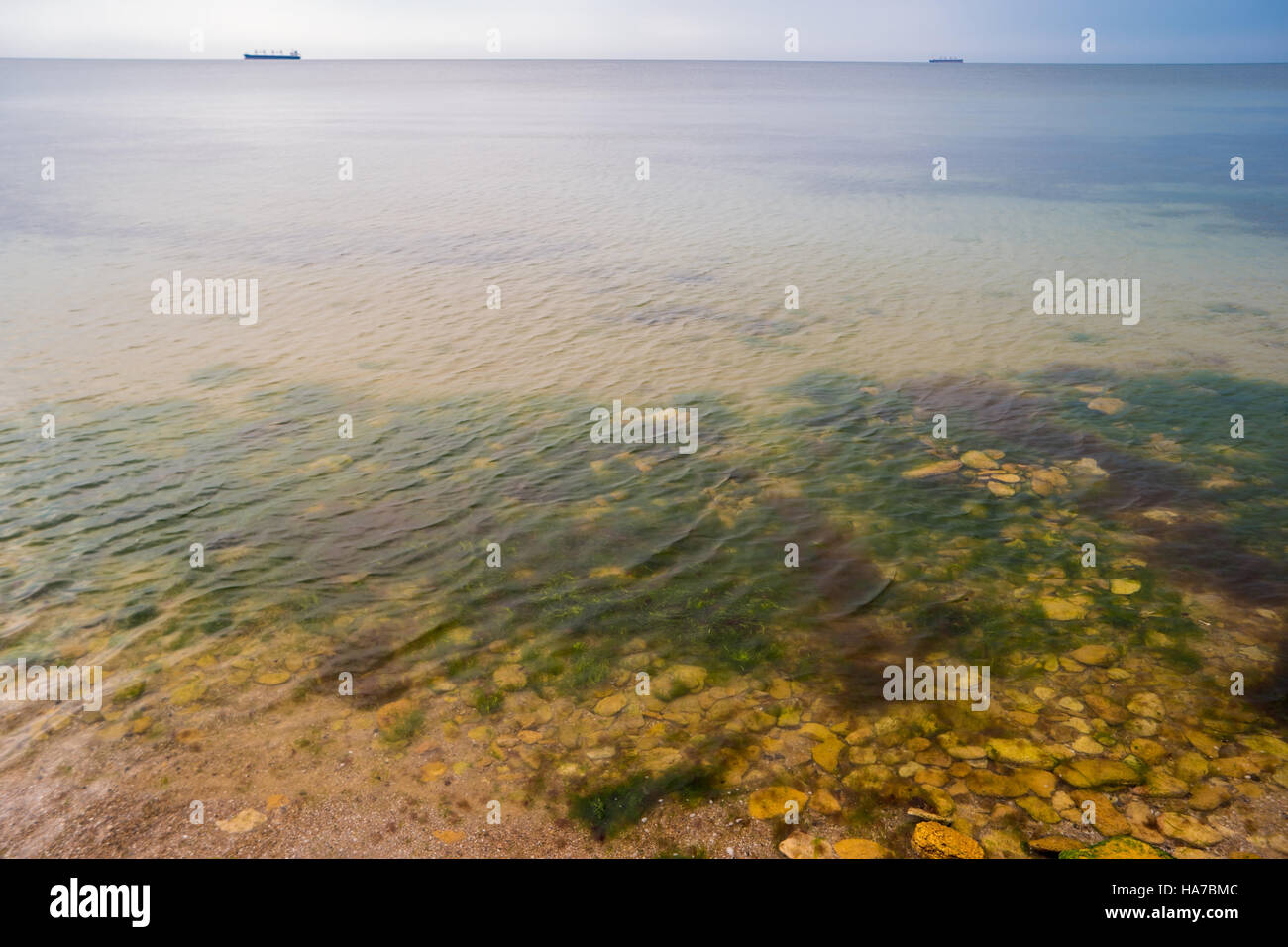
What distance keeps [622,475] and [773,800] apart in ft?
25.0

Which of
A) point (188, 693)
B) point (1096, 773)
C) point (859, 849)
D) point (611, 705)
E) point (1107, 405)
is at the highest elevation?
point (1107, 405)

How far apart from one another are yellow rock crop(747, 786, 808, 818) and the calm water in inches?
10.2

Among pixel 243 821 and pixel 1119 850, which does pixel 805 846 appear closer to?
pixel 1119 850

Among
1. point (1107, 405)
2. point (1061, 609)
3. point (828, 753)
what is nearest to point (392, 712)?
point (828, 753)

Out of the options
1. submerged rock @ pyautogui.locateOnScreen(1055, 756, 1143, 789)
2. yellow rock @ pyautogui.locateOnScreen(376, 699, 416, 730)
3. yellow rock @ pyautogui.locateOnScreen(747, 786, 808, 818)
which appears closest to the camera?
yellow rock @ pyautogui.locateOnScreen(747, 786, 808, 818)

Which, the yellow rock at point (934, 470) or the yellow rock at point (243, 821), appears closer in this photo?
the yellow rock at point (243, 821)

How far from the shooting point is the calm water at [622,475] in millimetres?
9758

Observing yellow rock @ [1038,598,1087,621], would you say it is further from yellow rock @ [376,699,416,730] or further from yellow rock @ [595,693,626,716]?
yellow rock @ [376,699,416,730]

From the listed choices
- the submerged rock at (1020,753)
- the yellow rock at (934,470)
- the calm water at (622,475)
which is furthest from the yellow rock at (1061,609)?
the yellow rock at (934,470)

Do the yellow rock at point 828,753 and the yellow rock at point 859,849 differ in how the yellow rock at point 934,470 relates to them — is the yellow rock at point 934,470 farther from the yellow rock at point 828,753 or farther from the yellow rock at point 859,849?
the yellow rock at point 859,849

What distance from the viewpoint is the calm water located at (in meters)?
9.76

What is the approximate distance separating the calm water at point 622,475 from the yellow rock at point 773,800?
0.26 meters

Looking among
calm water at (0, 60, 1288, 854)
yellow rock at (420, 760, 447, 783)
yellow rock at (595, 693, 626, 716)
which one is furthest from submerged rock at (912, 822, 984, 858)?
yellow rock at (420, 760, 447, 783)

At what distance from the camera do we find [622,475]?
14.8 meters
